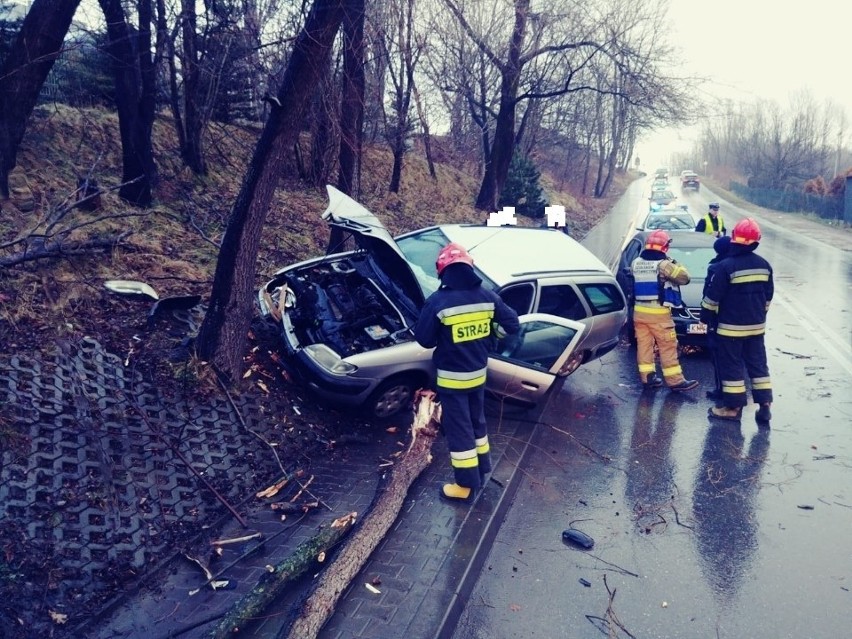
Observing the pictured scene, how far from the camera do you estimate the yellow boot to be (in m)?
5.28

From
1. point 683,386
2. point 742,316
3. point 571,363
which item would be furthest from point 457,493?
point 683,386

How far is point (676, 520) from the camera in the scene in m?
5.09

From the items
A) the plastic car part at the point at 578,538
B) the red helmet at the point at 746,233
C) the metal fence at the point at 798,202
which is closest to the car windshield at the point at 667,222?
the red helmet at the point at 746,233

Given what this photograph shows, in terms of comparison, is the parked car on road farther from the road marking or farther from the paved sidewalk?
the paved sidewalk

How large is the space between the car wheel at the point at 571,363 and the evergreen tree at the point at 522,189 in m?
17.0

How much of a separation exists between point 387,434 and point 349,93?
547cm

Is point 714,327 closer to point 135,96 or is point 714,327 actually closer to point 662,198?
point 135,96

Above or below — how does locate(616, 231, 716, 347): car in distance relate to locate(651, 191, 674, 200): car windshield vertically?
below

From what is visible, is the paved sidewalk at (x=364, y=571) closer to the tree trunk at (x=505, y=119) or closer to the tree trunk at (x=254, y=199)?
the tree trunk at (x=254, y=199)

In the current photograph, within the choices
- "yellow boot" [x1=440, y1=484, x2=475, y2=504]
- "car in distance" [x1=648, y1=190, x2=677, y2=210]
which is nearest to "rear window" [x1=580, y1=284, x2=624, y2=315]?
"yellow boot" [x1=440, y1=484, x2=475, y2=504]

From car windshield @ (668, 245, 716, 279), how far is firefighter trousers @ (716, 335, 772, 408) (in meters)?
3.19

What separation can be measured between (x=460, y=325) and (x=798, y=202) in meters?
40.4

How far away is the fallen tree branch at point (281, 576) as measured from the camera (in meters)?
3.53

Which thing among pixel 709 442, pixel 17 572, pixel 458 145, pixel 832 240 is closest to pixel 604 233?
pixel 458 145
